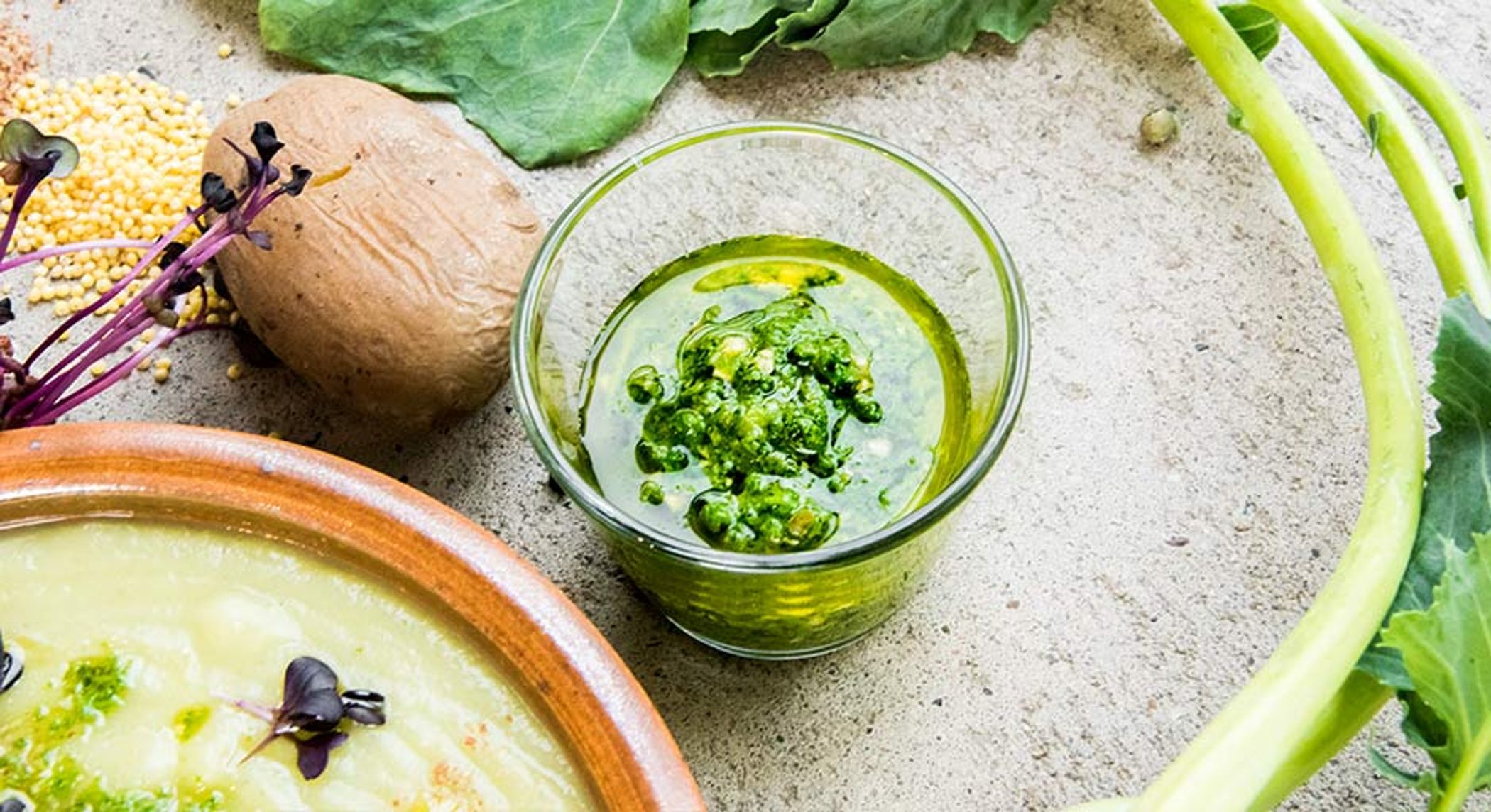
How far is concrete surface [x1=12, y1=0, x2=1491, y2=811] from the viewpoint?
1.34m

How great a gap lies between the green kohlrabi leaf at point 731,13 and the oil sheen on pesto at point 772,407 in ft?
0.99

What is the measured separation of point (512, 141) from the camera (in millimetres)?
1527

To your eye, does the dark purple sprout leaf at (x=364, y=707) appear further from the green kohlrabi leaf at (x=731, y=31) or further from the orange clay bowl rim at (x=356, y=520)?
the green kohlrabi leaf at (x=731, y=31)

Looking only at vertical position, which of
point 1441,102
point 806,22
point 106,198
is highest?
point 1441,102

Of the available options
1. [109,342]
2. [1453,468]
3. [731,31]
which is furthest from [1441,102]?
[109,342]

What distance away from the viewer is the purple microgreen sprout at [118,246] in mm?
1226

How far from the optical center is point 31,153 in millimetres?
1253

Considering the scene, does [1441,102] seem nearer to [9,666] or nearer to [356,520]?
[356,520]

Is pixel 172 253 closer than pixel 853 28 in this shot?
Yes

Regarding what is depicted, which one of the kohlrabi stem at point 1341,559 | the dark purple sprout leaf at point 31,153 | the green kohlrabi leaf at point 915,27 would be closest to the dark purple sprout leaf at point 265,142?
the dark purple sprout leaf at point 31,153

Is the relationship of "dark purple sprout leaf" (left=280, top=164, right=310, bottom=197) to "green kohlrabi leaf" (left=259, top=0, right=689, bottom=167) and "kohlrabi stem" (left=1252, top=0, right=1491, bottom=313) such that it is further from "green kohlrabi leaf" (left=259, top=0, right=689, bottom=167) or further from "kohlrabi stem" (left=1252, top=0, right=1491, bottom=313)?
"kohlrabi stem" (left=1252, top=0, right=1491, bottom=313)

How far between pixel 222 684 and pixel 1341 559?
2.64 feet

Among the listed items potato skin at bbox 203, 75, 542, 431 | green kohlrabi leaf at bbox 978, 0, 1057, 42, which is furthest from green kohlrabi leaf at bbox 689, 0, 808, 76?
potato skin at bbox 203, 75, 542, 431

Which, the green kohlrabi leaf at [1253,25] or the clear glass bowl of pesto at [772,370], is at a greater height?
the green kohlrabi leaf at [1253,25]
